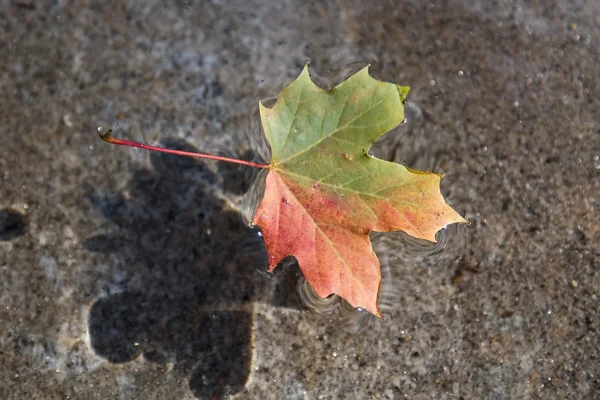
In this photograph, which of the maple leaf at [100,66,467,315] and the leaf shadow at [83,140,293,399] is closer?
the maple leaf at [100,66,467,315]

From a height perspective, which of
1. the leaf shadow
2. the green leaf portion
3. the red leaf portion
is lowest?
the leaf shadow

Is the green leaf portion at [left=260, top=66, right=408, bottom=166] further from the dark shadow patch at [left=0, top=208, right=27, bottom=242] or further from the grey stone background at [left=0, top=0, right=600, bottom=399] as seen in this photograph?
the dark shadow patch at [left=0, top=208, right=27, bottom=242]

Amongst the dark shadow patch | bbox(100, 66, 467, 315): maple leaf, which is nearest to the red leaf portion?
bbox(100, 66, 467, 315): maple leaf

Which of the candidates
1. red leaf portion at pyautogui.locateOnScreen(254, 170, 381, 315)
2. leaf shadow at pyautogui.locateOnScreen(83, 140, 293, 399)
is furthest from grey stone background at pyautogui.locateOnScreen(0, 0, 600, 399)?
red leaf portion at pyautogui.locateOnScreen(254, 170, 381, 315)

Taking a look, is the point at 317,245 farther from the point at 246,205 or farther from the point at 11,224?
the point at 11,224

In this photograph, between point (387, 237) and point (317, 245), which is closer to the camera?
point (317, 245)

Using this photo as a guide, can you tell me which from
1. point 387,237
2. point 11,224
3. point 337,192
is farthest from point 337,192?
point 11,224

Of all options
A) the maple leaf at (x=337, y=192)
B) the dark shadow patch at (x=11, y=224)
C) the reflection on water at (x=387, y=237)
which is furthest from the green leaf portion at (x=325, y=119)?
the dark shadow patch at (x=11, y=224)

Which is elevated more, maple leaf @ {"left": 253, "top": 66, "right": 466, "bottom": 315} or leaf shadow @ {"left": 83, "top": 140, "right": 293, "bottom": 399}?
maple leaf @ {"left": 253, "top": 66, "right": 466, "bottom": 315}
